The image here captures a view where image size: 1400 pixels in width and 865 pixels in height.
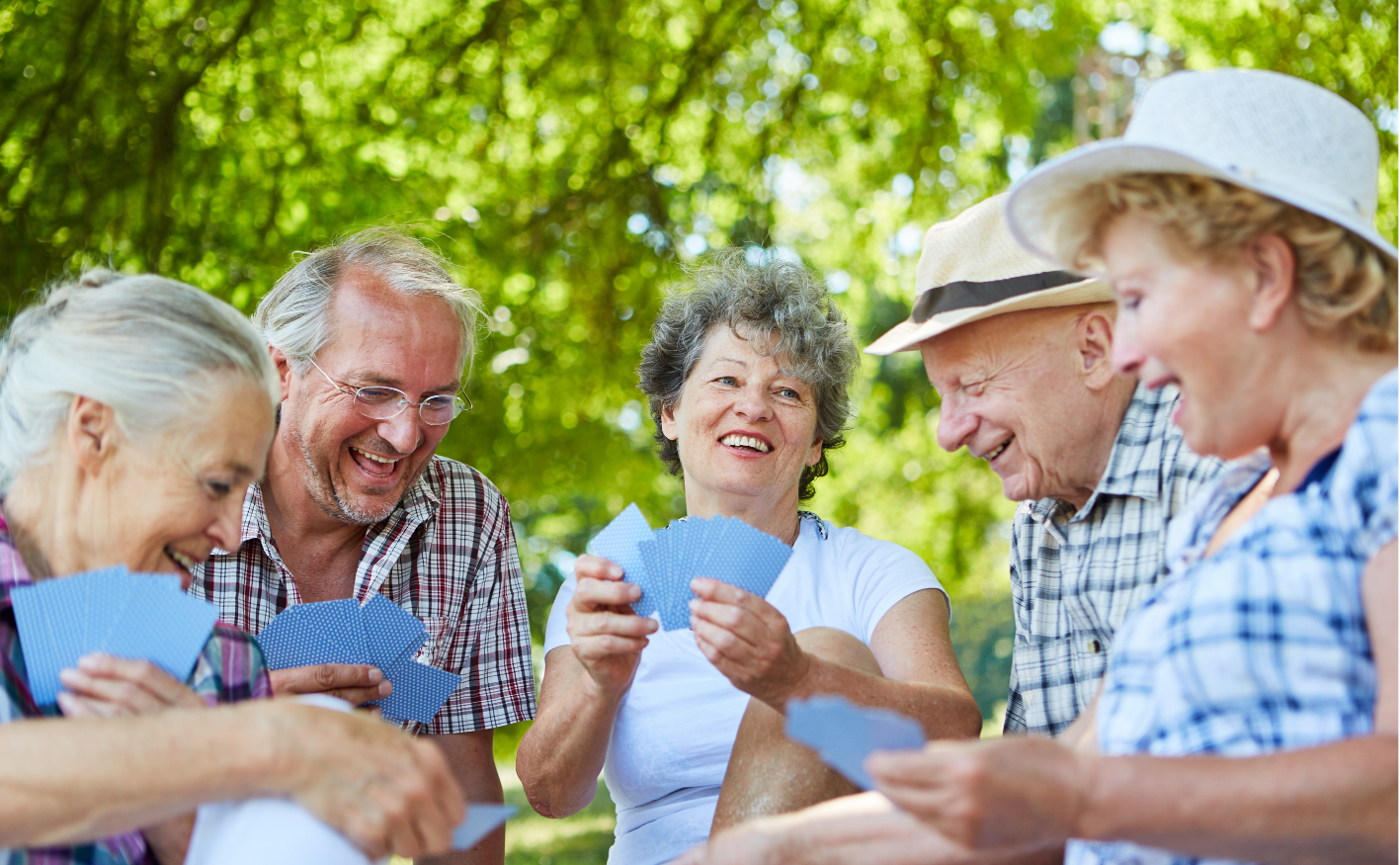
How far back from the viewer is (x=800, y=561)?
122 inches

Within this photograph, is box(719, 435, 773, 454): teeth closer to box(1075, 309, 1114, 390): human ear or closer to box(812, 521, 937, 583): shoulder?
→ box(812, 521, 937, 583): shoulder

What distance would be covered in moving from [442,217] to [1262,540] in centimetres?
545

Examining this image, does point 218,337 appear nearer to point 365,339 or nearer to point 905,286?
point 365,339

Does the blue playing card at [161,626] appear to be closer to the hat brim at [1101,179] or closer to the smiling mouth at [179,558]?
the smiling mouth at [179,558]

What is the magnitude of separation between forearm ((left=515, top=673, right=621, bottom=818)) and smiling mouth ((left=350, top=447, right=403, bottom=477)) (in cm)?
82

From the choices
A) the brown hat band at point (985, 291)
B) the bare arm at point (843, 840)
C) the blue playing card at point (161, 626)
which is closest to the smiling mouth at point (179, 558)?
the blue playing card at point (161, 626)

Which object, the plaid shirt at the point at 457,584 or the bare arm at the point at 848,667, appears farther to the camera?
the plaid shirt at the point at 457,584

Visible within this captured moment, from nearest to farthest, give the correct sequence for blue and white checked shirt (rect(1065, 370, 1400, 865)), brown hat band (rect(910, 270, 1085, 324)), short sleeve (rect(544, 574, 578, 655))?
blue and white checked shirt (rect(1065, 370, 1400, 865)) → brown hat band (rect(910, 270, 1085, 324)) → short sleeve (rect(544, 574, 578, 655))

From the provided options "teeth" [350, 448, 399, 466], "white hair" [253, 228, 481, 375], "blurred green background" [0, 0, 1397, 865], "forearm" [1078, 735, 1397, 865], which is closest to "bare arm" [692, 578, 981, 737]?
"forearm" [1078, 735, 1397, 865]

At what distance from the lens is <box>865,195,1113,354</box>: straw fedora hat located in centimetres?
273

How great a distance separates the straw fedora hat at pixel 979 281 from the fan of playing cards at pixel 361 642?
4.38 ft

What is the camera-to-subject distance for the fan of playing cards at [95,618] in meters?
1.78

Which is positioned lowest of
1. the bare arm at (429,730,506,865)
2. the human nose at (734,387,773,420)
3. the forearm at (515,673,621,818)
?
the bare arm at (429,730,506,865)

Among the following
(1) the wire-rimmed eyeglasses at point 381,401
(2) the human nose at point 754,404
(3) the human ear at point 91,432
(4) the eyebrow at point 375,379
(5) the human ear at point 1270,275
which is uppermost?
(5) the human ear at point 1270,275
